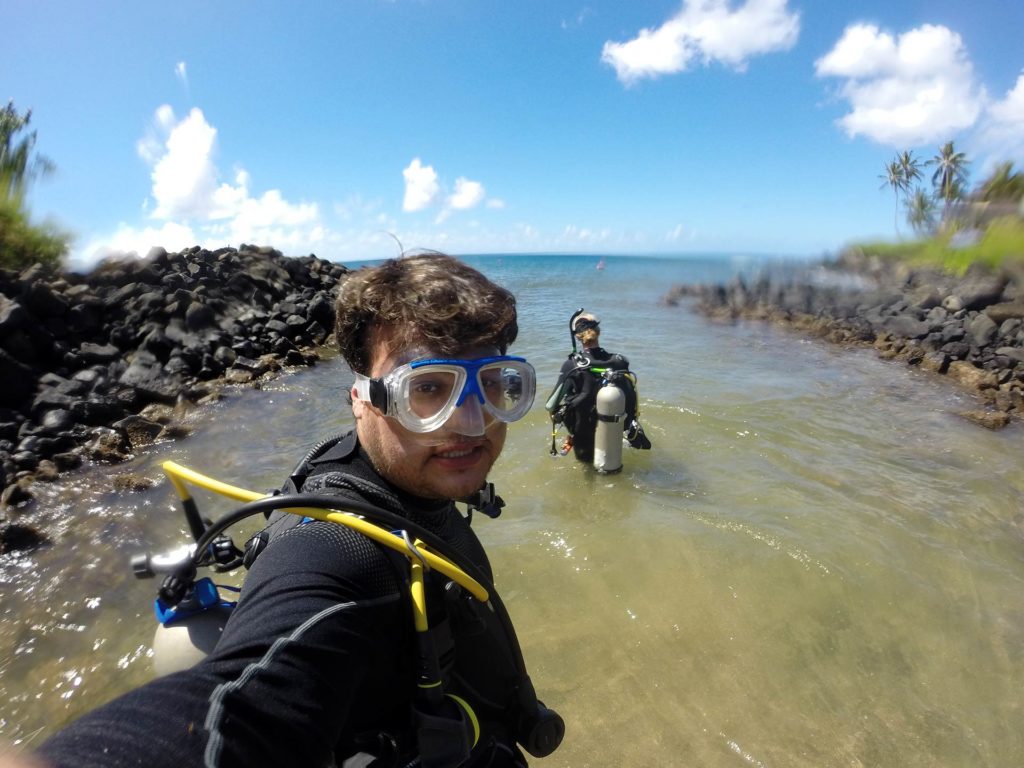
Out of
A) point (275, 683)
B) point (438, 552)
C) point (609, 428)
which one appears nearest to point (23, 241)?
point (609, 428)

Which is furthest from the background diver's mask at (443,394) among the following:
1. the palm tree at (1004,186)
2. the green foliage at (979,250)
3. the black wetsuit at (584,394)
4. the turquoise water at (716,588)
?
the palm tree at (1004,186)

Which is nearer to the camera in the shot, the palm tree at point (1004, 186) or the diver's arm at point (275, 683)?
the diver's arm at point (275, 683)

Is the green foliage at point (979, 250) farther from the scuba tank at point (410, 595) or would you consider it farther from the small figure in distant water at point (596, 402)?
the scuba tank at point (410, 595)

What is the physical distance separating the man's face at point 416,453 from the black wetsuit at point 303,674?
10cm

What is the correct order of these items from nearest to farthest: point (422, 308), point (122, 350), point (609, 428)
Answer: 1. point (422, 308)
2. point (609, 428)
3. point (122, 350)

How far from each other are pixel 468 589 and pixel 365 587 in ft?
1.16

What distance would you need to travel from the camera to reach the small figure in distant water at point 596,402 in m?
5.98

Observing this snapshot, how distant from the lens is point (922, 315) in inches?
643

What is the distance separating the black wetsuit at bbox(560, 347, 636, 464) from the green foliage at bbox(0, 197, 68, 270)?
44.9ft

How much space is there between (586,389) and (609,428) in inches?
22.3

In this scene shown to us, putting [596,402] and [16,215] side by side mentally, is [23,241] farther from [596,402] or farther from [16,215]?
[596,402]

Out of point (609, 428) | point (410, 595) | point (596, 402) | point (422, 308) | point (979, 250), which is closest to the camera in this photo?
point (410, 595)

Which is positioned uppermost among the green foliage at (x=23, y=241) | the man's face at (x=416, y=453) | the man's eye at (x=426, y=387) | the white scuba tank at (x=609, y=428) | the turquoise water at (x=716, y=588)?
the green foliage at (x=23, y=241)

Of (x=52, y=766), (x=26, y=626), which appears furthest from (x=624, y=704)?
(x=26, y=626)
